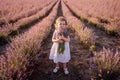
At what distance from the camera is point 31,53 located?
23.8 ft

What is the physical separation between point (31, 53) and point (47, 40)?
12.1 feet

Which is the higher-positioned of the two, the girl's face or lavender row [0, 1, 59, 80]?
the girl's face

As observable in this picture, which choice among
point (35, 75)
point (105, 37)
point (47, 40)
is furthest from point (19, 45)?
point (105, 37)

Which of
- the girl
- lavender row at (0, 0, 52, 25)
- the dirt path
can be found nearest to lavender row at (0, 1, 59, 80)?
the girl

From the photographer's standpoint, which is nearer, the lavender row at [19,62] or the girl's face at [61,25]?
the lavender row at [19,62]

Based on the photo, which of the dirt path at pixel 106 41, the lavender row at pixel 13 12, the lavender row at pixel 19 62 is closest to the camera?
the lavender row at pixel 19 62

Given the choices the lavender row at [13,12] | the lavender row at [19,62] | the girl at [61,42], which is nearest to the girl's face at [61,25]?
the girl at [61,42]

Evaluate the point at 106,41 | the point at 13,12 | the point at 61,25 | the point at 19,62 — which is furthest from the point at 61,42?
the point at 13,12

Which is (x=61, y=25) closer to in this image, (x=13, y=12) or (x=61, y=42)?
(x=61, y=42)

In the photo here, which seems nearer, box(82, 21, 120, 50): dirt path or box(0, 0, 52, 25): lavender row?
box(82, 21, 120, 50): dirt path

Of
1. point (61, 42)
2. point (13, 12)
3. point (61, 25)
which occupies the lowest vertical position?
point (13, 12)

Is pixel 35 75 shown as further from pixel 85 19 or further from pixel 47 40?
pixel 85 19

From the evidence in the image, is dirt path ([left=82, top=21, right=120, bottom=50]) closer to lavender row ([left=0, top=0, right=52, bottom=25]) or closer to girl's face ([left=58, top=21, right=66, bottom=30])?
girl's face ([left=58, top=21, right=66, bottom=30])

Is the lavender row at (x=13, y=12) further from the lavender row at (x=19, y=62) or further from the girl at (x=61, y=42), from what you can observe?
the girl at (x=61, y=42)
